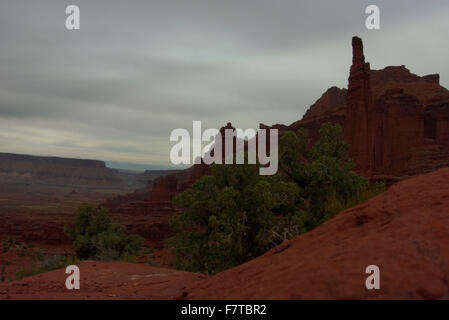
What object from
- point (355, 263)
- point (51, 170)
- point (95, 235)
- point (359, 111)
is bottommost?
point (95, 235)

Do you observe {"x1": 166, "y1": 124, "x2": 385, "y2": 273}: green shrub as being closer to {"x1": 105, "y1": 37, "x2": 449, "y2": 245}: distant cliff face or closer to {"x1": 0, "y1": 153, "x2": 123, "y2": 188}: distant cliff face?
{"x1": 105, "y1": 37, "x2": 449, "y2": 245}: distant cliff face

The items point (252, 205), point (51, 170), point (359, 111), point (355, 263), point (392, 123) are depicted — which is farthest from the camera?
point (51, 170)

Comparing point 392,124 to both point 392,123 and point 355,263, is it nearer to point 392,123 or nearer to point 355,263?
point 392,123

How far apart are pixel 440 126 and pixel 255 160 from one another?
153 ft

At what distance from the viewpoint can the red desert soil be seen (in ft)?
9.70

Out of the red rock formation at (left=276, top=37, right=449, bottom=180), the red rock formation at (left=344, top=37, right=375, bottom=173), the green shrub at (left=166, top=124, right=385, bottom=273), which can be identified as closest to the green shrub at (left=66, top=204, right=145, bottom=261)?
the green shrub at (left=166, top=124, right=385, bottom=273)

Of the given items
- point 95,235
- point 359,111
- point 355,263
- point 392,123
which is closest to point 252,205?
point 355,263

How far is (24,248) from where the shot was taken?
37906 millimetres

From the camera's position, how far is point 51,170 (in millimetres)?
190000

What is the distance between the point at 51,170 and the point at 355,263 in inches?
8296

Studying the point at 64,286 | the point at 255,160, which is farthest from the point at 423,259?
the point at 255,160

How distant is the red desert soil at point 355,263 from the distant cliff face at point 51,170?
19618 centimetres

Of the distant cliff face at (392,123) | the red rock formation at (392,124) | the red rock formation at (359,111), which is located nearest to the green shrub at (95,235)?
the distant cliff face at (392,123)

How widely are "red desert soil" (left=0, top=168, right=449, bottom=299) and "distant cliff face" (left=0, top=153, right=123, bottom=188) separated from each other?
196 m
